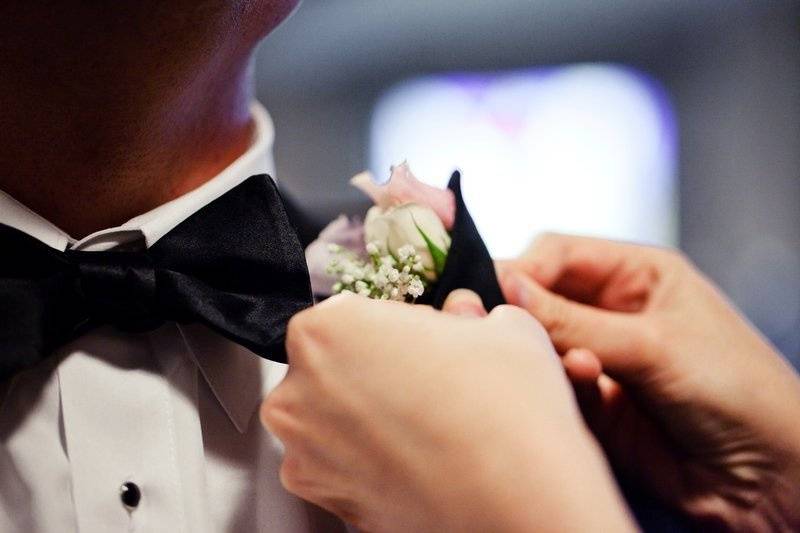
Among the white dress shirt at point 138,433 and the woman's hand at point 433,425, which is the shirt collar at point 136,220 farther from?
the woman's hand at point 433,425

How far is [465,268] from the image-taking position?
66cm

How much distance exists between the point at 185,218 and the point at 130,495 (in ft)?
0.69

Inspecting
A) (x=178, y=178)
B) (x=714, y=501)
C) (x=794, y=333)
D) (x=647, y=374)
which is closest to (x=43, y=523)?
(x=178, y=178)

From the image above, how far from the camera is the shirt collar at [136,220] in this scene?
583 mm

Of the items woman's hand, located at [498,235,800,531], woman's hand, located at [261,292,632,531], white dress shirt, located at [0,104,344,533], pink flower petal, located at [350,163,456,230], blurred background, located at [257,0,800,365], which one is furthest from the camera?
blurred background, located at [257,0,800,365]

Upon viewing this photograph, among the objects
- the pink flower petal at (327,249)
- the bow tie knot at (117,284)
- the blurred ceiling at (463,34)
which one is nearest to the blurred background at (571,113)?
the blurred ceiling at (463,34)

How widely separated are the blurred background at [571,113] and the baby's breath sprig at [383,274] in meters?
2.14

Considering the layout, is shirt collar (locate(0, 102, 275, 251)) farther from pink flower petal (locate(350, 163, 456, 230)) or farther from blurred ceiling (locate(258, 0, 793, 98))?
blurred ceiling (locate(258, 0, 793, 98))

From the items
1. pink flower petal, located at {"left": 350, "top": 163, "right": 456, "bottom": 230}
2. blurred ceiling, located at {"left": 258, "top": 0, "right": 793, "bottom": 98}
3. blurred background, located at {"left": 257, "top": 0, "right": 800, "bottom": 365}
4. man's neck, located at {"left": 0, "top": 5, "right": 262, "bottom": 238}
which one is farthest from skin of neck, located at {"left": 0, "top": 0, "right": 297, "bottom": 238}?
blurred ceiling, located at {"left": 258, "top": 0, "right": 793, "bottom": 98}

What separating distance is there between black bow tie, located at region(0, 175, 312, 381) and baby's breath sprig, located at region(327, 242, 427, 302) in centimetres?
7

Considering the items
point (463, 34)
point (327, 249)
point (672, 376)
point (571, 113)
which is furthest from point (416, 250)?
point (463, 34)

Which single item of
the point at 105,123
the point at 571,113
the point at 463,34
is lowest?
the point at 571,113

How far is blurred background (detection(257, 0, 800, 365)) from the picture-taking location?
2887mm

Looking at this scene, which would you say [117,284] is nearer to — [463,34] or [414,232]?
[414,232]
